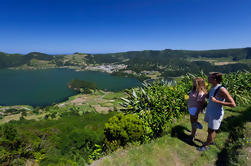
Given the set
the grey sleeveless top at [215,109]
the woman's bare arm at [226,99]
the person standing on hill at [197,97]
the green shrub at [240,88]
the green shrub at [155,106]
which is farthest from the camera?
the green shrub at [240,88]

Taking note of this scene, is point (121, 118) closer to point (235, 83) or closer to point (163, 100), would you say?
point (163, 100)

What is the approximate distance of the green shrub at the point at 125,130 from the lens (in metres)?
4.38

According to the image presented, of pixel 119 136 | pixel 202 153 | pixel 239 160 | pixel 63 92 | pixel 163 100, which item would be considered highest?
pixel 163 100

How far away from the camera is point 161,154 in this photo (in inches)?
133

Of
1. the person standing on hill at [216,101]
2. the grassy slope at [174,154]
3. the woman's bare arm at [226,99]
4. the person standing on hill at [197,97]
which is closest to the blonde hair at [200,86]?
the person standing on hill at [197,97]

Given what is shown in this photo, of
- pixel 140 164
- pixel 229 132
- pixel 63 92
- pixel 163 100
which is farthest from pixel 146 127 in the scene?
pixel 63 92

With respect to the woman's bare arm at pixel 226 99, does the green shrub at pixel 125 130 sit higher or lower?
lower

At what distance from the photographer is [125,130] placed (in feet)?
14.8

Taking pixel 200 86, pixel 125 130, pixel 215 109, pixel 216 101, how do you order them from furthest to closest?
pixel 125 130 < pixel 200 86 < pixel 215 109 < pixel 216 101

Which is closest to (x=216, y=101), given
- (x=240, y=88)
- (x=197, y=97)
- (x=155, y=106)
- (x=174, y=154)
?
(x=197, y=97)

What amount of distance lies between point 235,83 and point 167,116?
16.4 ft

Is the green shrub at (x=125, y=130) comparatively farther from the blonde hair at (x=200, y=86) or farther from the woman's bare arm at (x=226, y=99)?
the woman's bare arm at (x=226, y=99)

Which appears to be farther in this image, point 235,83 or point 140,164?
point 235,83

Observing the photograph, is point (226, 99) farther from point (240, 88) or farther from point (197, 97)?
point (240, 88)
